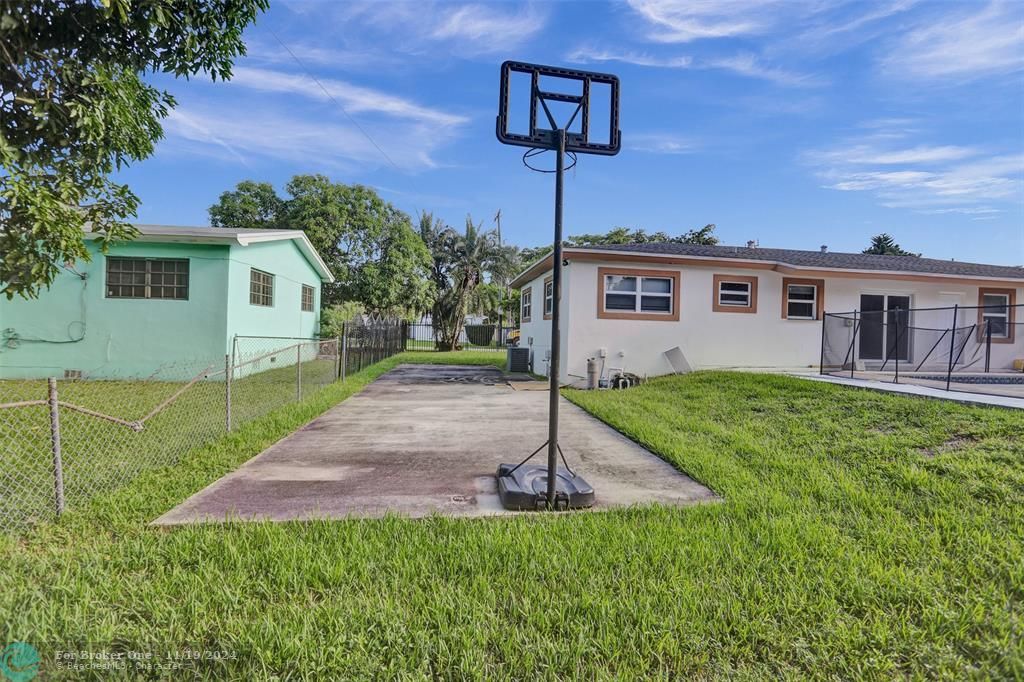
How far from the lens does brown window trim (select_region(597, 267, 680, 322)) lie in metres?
11.2

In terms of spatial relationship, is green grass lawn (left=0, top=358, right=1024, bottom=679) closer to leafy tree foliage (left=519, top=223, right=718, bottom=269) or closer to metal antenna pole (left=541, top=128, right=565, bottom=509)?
metal antenna pole (left=541, top=128, right=565, bottom=509)

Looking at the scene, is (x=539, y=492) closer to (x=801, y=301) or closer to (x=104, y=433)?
(x=104, y=433)

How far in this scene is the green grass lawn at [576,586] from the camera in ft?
6.36

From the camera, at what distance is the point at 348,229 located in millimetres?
24016

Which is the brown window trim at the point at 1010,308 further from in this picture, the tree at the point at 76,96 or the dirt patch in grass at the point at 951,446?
the tree at the point at 76,96

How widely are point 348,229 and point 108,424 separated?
19.9 meters

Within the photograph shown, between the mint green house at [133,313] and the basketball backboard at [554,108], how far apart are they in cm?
995

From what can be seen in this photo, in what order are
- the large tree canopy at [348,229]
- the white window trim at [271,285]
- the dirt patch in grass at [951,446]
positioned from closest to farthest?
1. the dirt patch in grass at [951,446]
2. the white window trim at [271,285]
3. the large tree canopy at [348,229]

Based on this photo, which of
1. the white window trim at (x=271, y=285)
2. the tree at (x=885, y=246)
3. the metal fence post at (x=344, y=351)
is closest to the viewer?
the metal fence post at (x=344, y=351)

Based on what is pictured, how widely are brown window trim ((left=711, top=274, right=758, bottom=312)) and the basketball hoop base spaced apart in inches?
365

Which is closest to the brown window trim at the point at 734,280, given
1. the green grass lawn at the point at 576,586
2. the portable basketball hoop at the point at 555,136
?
the green grass lawn at the point at 576,586

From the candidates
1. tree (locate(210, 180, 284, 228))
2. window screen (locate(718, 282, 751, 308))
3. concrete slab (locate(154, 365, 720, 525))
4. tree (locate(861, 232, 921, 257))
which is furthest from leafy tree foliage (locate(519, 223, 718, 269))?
concrete slab (locate(154, 365, 720, 525))

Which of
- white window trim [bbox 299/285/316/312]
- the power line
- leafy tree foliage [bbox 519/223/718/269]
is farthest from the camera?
leafy tree foliage [bbox 519/223/718/269]

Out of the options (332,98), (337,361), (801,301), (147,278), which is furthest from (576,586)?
(332,98)
